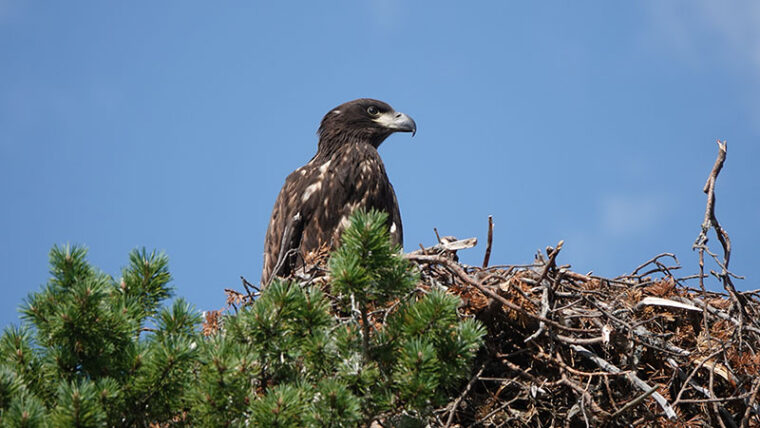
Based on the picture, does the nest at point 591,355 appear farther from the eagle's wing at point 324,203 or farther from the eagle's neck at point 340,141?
the eagle's neck at point 340,141

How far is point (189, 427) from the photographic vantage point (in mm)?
3389

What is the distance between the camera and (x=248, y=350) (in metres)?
3.28

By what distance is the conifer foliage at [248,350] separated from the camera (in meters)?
3.16

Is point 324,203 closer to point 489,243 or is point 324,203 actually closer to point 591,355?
point 489,243

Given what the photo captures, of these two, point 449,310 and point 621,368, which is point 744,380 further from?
point 449,310

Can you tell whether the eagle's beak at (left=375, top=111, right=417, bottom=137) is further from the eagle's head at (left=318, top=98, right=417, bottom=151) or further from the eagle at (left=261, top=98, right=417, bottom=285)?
the eagle at (left=261, top=98, right=417, bottom=285)

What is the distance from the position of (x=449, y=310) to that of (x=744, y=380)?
2200 mm

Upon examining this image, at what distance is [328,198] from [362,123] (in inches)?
52.5

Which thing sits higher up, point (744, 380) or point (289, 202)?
point (289, 202)

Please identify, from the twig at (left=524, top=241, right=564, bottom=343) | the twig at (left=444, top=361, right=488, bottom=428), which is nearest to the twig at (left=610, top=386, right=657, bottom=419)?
the twig at (left=524, top=241, right=564, bottom=343)

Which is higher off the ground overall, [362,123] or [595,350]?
[362,123]

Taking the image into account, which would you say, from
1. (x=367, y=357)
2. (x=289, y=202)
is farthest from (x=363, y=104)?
(x=367, y=357)

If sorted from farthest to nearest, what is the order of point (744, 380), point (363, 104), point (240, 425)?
point (363, 104), point (744, 380), point (240, 425)

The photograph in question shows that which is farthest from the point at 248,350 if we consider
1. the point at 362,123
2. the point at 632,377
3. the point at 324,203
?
the point at 362,123
